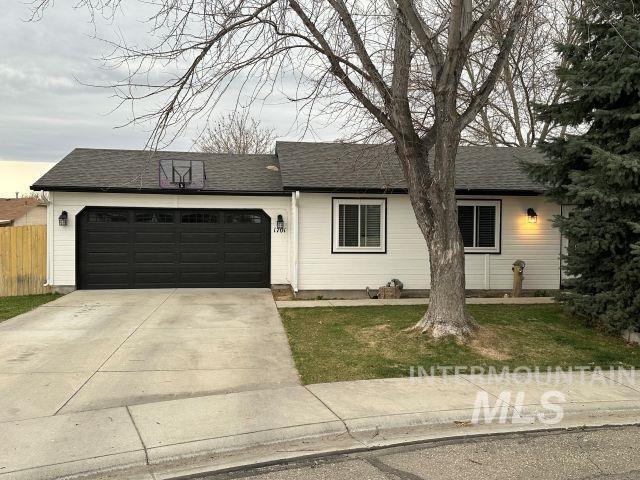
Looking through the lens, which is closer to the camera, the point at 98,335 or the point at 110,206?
the point at 98,335

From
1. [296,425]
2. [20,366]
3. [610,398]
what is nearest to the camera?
[296,425]

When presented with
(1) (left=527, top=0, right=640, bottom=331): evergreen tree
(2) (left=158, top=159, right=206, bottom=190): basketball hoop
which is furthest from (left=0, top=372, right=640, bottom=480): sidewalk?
(2) (left=158, top=159, right=206, bottom=190): basketball hoop

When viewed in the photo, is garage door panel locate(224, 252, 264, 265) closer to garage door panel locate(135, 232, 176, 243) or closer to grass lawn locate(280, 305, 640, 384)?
garage door panel locate(135, 232, 176, 243)

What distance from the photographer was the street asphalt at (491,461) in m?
3.87

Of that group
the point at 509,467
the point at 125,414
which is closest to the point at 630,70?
the point at 509,467

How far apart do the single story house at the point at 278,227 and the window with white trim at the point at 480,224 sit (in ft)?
0.09

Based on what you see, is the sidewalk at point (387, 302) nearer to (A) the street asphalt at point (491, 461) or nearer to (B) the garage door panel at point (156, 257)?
(B) the garage door panel at point (156, 257)

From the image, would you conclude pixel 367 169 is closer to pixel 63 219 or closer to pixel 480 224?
pixel 480 224

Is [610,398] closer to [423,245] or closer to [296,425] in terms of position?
[296,425]

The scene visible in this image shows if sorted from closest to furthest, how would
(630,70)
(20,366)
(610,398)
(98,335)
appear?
(610,398), (20,366), (630,70), (98,335)

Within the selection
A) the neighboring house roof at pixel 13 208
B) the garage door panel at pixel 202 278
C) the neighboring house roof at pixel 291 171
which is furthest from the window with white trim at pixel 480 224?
the neighboring house roof at pixel 13 208

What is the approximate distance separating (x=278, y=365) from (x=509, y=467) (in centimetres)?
347

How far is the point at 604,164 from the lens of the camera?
8000 millimetres

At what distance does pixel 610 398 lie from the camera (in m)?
5.52
